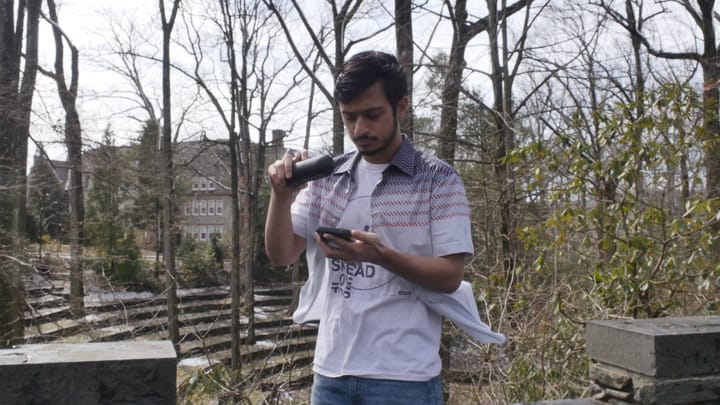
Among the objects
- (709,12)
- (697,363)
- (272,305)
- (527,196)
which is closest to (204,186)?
(272,305)

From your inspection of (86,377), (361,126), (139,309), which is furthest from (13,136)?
(361,126)

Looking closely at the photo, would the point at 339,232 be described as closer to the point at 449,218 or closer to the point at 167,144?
the point at 449,218

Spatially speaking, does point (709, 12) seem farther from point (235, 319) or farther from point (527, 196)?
point (235, 319)

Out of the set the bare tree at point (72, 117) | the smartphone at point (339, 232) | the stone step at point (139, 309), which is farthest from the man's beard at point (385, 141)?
the bare tree at point (72, 117)

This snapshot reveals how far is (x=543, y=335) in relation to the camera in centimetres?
504

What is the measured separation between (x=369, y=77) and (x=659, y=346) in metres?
1.62

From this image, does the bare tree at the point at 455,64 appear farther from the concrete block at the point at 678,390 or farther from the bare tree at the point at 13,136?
the bare tree at the point at 13,136

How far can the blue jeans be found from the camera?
5.30 feet

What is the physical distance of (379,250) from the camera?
155cm

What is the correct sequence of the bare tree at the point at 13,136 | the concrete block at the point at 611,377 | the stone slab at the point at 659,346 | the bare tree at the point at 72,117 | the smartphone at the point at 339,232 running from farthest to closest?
the bare tree at the point at 72,117, the bare tree at the point at 13,136, the concrete block at the point at 611,377, the stone slab at the point at 659,346, the smartphone at the point at 339,232

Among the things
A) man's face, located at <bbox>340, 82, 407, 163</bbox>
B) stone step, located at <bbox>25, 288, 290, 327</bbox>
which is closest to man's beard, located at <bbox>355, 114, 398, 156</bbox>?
man's face, located at <bbox>340, 82, 407, 163</bbox>

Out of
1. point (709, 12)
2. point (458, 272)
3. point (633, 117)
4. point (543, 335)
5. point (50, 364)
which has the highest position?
point (709, 12)

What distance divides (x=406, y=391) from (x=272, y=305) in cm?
2540

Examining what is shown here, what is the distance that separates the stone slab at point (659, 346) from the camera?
2.49 metres
